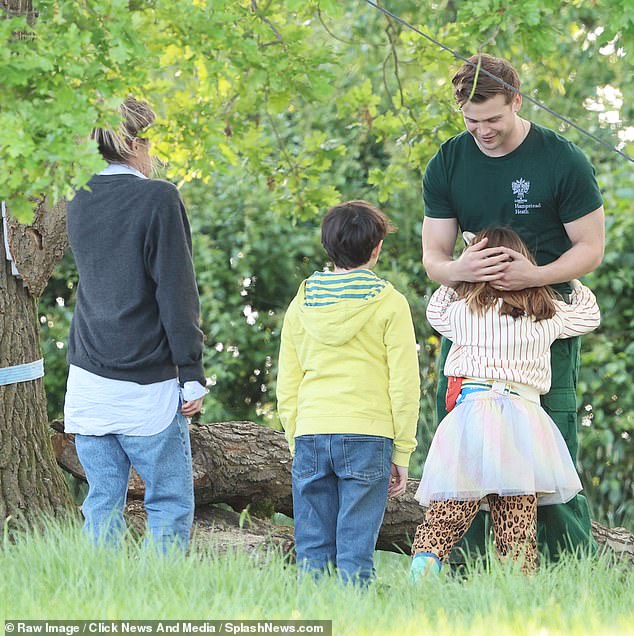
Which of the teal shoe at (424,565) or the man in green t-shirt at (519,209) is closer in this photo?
the teal shoe at (424,565)

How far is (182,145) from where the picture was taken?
15.4ft

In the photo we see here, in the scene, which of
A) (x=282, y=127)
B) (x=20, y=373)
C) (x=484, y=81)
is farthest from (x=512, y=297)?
(x=282, y=127)

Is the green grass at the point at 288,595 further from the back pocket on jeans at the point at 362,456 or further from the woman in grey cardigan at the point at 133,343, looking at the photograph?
the back pocket on jeans at the point at 362,456

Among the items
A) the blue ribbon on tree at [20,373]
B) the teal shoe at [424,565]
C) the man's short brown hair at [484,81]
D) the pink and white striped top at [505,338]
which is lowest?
the teal shoe at [424,565]

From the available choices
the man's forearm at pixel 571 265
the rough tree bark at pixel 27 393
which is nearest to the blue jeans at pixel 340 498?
the man's forearm at pixel 571 265

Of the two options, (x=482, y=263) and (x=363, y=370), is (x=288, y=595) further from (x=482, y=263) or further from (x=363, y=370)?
(x=482, y=263)

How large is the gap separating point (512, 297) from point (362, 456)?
731mm

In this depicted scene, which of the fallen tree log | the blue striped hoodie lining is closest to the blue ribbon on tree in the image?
the fallen tree log

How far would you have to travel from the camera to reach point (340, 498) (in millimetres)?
3637

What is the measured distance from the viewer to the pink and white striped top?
3.57 meters

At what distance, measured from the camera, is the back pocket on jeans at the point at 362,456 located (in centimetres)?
350

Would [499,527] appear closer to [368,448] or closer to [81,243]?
[368,448]

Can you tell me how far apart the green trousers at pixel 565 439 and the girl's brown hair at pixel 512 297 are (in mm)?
230

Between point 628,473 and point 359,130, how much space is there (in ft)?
9.09
